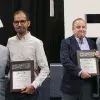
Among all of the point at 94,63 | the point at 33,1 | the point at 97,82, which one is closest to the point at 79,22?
the point at 94,63

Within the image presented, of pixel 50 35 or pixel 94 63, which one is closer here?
pixel 94 63

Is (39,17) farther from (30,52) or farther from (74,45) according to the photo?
(30,52)

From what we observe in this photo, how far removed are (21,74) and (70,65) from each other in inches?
19.1

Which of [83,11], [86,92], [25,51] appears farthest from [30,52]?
[83,11]

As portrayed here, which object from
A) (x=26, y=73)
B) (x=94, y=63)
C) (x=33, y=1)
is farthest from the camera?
(x=33, y=1)

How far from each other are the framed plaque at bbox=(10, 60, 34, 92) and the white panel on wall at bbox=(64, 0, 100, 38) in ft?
3.29

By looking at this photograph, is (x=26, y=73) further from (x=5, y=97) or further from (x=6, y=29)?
(x=6, y=29)

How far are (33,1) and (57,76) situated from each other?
3.16 feet

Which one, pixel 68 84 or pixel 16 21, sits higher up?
pixel 16 21

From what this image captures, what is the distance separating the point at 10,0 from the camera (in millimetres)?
3783

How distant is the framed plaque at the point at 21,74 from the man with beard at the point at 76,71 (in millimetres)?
385

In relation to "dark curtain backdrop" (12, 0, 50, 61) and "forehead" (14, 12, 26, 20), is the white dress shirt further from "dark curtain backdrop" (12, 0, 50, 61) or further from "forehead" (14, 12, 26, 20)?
"dark curtain backdrop" (12, 0, 50, 61)

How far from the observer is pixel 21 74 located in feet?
9.39

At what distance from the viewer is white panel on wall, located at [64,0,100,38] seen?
3691mm
